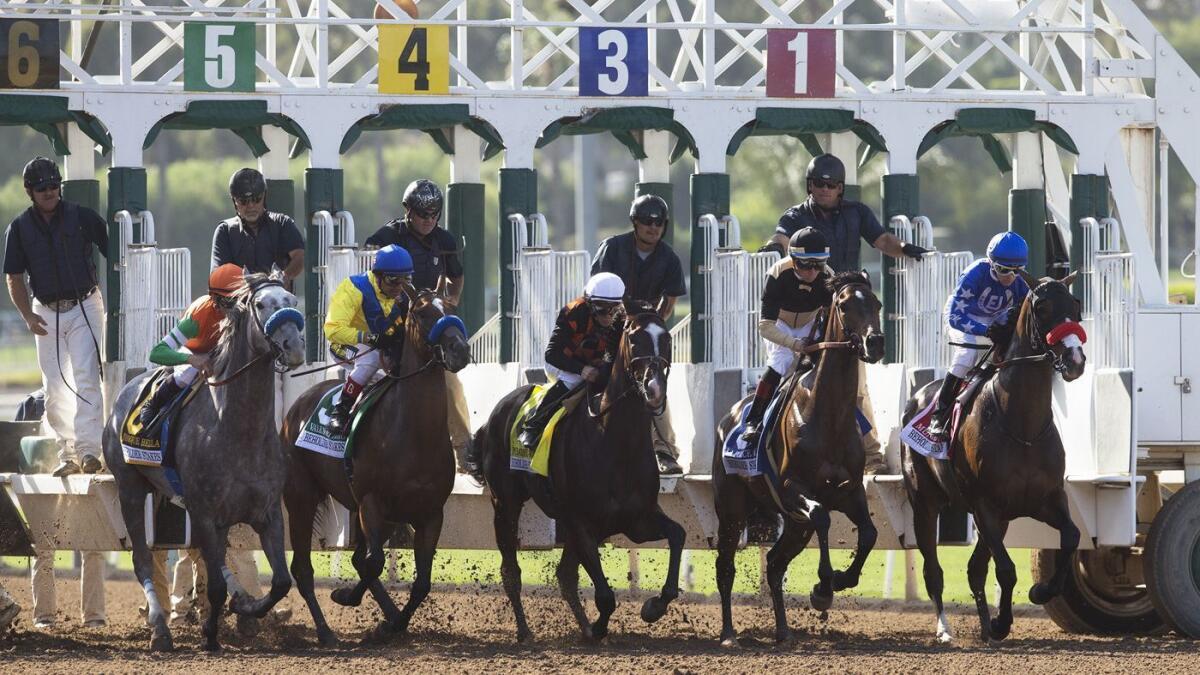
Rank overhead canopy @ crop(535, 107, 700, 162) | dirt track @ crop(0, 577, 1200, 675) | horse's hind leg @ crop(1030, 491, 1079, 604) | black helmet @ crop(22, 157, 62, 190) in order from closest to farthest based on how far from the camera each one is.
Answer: dirt track @ crop(0, 577, 1200, 675), horse's hind leg @ crop(1030, 491, 1079, 604), black helmet @ crop(22, 157, 62, 190), overhead canopy @ crop(535, 107, 700, 162)

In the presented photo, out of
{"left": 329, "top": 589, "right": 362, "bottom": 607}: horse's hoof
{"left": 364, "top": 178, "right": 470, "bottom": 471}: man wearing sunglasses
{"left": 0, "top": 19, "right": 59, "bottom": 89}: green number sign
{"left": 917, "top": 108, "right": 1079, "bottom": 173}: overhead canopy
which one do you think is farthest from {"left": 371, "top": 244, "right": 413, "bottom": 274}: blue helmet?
{"left": 917, "top": 108, "right": 1079, "bottom": 173}: overhead canopy

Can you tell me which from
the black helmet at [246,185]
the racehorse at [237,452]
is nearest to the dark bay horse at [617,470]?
the racehorse at [237,452]

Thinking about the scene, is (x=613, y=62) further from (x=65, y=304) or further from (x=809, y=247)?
(x=65, y=304)

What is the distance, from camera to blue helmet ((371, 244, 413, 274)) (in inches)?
454

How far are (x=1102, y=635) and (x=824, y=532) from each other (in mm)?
2796

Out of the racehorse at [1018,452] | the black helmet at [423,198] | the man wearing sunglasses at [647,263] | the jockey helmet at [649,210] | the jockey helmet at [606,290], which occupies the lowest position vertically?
the racehorse at [1018,452]

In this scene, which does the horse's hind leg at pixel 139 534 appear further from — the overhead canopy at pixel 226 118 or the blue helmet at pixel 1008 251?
the blue helmet at pixel 1008 251

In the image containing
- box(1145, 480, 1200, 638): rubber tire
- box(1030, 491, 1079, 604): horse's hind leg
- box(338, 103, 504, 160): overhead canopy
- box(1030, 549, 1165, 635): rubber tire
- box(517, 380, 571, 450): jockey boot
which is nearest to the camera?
box(1030, 491, 1079, 604): horse's hind leg

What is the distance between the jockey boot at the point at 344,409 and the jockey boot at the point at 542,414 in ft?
3.12

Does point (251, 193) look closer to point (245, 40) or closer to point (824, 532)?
point (245, 40)

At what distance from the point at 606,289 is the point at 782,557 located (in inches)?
69.7

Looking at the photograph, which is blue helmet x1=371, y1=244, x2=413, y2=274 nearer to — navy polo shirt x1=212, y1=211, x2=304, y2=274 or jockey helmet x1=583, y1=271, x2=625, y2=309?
jockey helmet x1=583, y1=271, x2=625, y2=309

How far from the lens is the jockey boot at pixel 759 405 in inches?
462

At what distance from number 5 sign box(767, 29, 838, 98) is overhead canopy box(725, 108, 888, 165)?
0.11 m
